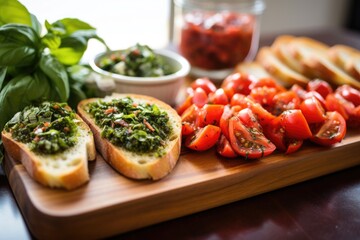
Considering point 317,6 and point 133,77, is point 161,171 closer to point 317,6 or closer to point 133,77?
point 133,77

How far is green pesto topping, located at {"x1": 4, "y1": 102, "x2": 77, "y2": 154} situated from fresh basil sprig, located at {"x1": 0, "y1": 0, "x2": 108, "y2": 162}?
119 mm

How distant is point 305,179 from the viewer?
6.49 ft

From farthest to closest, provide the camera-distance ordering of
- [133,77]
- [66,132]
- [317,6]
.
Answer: [317,6] < [133,77] < [66,132]

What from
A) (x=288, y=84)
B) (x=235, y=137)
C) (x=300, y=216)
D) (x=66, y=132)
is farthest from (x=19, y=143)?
(x=288, y=84)

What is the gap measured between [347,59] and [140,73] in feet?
4.52

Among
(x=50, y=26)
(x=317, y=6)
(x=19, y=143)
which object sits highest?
(x=50, y=26)

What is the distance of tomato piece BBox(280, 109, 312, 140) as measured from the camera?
189 cm

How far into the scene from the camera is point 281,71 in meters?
2.70

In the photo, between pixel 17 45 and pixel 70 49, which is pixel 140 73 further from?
pixel 17 45

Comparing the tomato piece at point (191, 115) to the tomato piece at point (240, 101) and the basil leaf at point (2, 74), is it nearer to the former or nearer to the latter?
the tomato piece at point (240, 101)

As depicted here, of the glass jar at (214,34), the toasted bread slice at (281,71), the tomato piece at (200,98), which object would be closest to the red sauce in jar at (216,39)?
the glass jar at (214,34)

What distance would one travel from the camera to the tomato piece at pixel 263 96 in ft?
7.13

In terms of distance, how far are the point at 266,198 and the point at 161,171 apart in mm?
499

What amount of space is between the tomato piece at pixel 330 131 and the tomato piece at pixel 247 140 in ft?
0.91
